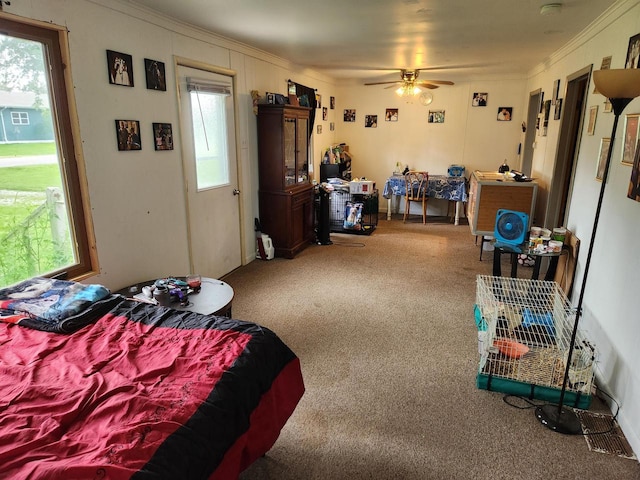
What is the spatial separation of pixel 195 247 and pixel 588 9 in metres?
3.73

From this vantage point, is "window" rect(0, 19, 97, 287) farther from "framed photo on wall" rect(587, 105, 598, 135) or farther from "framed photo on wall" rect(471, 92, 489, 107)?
"framed photo on wall" rect(471, 92, 489, 107)

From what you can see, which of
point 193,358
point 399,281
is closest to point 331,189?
point 399,281

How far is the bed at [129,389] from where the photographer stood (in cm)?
117

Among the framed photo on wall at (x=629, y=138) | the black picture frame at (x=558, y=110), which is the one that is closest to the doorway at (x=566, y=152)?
the black picture frame at (x=558, y=110)

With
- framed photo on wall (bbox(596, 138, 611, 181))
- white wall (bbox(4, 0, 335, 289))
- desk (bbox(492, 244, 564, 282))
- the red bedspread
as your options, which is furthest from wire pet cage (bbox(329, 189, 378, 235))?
the red bedspread

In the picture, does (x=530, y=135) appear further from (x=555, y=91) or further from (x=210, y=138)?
(x=210, y=138)

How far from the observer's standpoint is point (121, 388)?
4.73ft

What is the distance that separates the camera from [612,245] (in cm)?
256

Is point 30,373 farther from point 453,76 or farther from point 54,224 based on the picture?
point 453,76

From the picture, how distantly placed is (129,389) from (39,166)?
176cm

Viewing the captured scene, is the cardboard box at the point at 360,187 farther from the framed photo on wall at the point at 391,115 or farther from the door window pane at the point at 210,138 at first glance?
the door window pane at the point at 210,138

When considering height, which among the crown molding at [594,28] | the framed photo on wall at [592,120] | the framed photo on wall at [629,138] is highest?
the crown molding at [594,28]

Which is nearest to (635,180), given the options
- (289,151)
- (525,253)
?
(525,253)

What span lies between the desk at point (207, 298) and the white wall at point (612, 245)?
2311 millimetres
